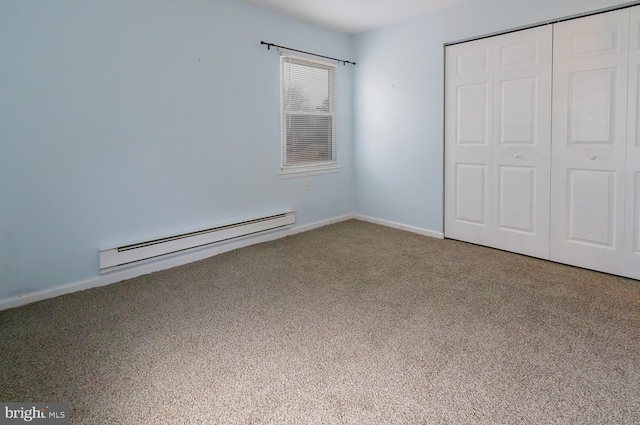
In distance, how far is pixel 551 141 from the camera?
3363mm

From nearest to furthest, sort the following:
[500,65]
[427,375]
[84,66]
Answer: [427,375] < [84,66] < [500,65]

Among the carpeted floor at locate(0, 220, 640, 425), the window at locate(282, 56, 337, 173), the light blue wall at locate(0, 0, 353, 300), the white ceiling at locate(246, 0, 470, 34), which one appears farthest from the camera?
the window at locate(282, 56, 337, 173)

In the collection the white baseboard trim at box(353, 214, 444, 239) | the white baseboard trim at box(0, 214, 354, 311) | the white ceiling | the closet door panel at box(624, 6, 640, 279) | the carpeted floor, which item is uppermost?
the white ceiling

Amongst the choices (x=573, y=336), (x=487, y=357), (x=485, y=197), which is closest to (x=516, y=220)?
(x=485, y=197)

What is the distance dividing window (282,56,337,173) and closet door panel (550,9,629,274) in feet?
8.00

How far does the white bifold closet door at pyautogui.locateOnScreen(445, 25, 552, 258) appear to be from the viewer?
11.3ft

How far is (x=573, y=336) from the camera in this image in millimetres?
2166

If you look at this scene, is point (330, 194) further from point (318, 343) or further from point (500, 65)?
point (318, 343)

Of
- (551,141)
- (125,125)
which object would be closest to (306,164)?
(125,125)

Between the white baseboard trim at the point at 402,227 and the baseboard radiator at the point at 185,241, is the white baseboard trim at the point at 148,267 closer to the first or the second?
the baseboard radiator at the point at 185,241

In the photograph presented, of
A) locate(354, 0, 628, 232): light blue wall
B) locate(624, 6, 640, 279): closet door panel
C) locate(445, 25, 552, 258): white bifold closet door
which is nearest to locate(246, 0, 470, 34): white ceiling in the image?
→ locate(354, 0, 628, 232): light blue wall

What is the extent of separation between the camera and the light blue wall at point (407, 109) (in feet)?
12.8

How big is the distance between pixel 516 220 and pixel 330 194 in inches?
85.1

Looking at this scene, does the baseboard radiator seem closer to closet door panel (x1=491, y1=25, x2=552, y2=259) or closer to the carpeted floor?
the carpeted floor
